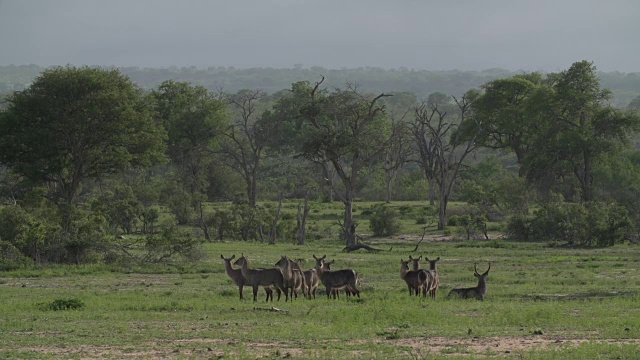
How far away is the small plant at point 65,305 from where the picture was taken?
739 inches

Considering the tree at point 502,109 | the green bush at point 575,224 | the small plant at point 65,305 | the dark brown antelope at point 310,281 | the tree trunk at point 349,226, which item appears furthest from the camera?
the tree at point 502,109

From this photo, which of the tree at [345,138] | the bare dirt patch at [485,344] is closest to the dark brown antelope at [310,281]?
the bare dirt patch at [485,344]

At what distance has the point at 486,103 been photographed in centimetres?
6719

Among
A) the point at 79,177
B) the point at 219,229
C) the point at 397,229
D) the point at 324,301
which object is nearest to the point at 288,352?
the point at 324,301

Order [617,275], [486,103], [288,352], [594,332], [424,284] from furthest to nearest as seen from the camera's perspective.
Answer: [486,103]
[617,275]
[424,284]
[594,332]
[288,352]

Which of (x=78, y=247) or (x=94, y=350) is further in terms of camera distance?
(x=78, y=247)

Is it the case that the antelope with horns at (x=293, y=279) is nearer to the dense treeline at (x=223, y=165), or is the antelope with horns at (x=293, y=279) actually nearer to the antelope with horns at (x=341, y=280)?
the antelope with horns at (x=341, y=280)

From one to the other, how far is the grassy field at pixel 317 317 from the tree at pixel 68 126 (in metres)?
11.7

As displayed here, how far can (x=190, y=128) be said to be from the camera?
63156mm

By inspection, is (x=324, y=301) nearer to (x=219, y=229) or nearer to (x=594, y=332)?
(x=594, y=332)

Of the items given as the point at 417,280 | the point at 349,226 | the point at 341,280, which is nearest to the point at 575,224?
the point at 349,226

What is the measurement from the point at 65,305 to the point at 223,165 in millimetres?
50111

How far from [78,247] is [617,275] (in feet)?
56.9

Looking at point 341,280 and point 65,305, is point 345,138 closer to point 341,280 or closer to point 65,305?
point 341,280
